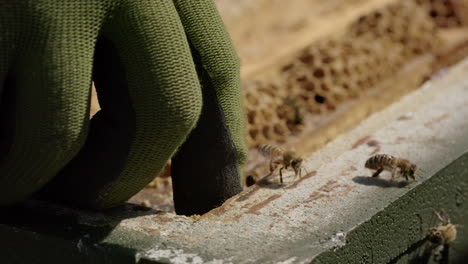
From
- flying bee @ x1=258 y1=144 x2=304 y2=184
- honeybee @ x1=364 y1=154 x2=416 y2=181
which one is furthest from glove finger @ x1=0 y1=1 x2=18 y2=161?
honeybee @ x1=364 y1=154 x2=416 y2=181

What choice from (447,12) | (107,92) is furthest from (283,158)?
(447,12)

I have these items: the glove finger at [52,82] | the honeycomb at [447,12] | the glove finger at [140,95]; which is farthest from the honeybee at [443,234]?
the honeycomb at [447,12]

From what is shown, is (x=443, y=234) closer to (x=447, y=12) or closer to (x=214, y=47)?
(x=214, y=47)

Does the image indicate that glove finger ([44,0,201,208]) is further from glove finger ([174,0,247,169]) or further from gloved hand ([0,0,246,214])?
glove finger ([174,0,247,169])

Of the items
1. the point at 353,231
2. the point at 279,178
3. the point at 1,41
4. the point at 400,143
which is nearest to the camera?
the point at 1,41

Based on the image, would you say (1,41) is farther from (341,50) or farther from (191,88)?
(341,50)

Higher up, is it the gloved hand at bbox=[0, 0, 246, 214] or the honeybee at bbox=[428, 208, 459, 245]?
the gloved hand at bbox=[0, 0, 246, 214]

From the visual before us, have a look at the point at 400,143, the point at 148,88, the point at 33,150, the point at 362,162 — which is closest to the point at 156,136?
the point at 148,88
